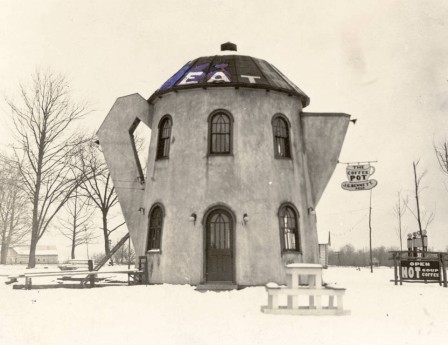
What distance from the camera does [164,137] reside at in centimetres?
2192

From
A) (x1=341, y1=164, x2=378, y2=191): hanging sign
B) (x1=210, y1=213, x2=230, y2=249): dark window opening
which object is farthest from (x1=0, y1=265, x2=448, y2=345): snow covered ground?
(x1=341, y1=164, x2=378, y2=191): hanging sign

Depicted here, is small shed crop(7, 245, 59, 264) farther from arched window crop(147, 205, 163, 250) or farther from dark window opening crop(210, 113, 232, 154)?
dark window opening crop(210, 113, 232, 154)

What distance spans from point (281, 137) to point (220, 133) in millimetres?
2444

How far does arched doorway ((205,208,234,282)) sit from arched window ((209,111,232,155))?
7.66 feet

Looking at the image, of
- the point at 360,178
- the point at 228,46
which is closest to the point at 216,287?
the point at 360,178

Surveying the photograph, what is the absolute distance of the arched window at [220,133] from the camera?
2053cm

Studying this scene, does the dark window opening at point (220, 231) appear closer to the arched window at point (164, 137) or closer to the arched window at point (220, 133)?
the arched window at point (220, 133)

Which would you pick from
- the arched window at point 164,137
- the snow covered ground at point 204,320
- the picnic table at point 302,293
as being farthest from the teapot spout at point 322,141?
the picnic table at point 302,293

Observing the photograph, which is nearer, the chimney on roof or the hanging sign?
A: the hanging sign

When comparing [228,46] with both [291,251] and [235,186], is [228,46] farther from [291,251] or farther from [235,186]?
[291,251]

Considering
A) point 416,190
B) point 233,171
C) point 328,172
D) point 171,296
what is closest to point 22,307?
point 171,296

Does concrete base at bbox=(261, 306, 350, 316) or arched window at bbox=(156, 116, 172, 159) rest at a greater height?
arched window at bbox=(156, 116, 172, 159)

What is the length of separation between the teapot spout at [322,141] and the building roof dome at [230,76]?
1.13m

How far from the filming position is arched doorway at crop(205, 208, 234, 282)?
64.1 feet
